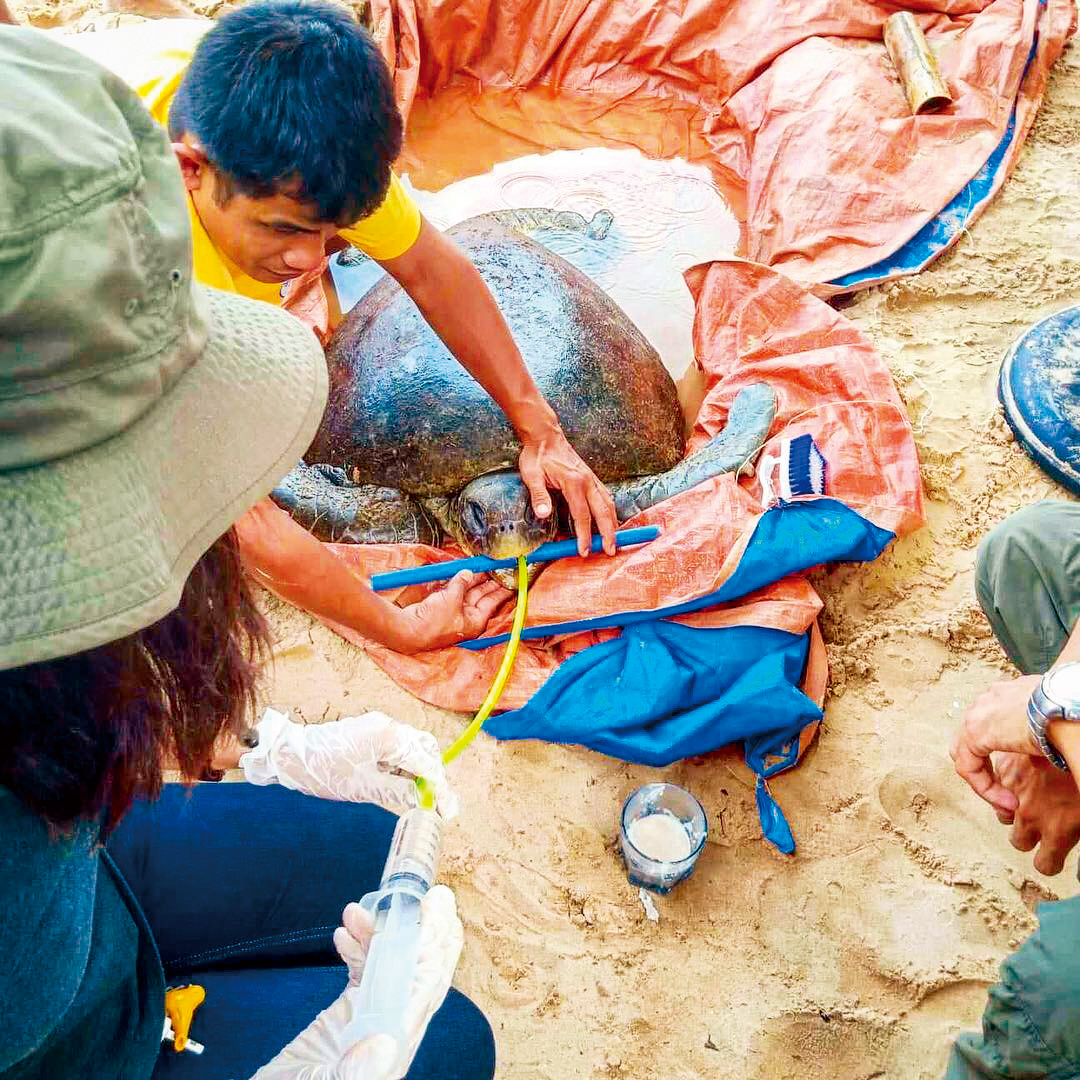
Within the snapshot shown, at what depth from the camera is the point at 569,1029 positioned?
146cm

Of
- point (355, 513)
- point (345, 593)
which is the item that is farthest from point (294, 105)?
point (355, 513)

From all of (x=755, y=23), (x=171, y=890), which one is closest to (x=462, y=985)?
(x=171, y=890)

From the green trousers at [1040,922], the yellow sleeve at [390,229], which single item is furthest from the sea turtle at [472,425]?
the green trousers at [1040,922]

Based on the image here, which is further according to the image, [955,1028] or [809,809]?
[809,809]

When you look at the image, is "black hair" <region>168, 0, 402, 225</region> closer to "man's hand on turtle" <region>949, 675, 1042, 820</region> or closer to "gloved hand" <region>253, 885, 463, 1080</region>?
"gloved hand" <region>253, 885, 463, 1080</region>

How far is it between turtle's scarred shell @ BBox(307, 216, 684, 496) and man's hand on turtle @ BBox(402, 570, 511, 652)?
317 millimetres

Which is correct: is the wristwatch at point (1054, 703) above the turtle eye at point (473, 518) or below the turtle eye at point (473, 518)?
above

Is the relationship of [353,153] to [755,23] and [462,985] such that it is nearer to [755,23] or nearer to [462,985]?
[462,985]

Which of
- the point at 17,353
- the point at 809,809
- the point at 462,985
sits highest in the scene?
the point at 17,353

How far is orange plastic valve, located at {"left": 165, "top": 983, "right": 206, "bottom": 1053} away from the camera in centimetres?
99

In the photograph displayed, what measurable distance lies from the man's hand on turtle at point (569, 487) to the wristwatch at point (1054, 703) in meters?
0.96

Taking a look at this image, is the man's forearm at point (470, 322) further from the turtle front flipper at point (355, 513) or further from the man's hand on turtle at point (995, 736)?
the man's hand on turtle at point (995, 736)

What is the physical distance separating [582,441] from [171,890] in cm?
141

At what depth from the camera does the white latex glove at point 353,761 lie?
1159mm
